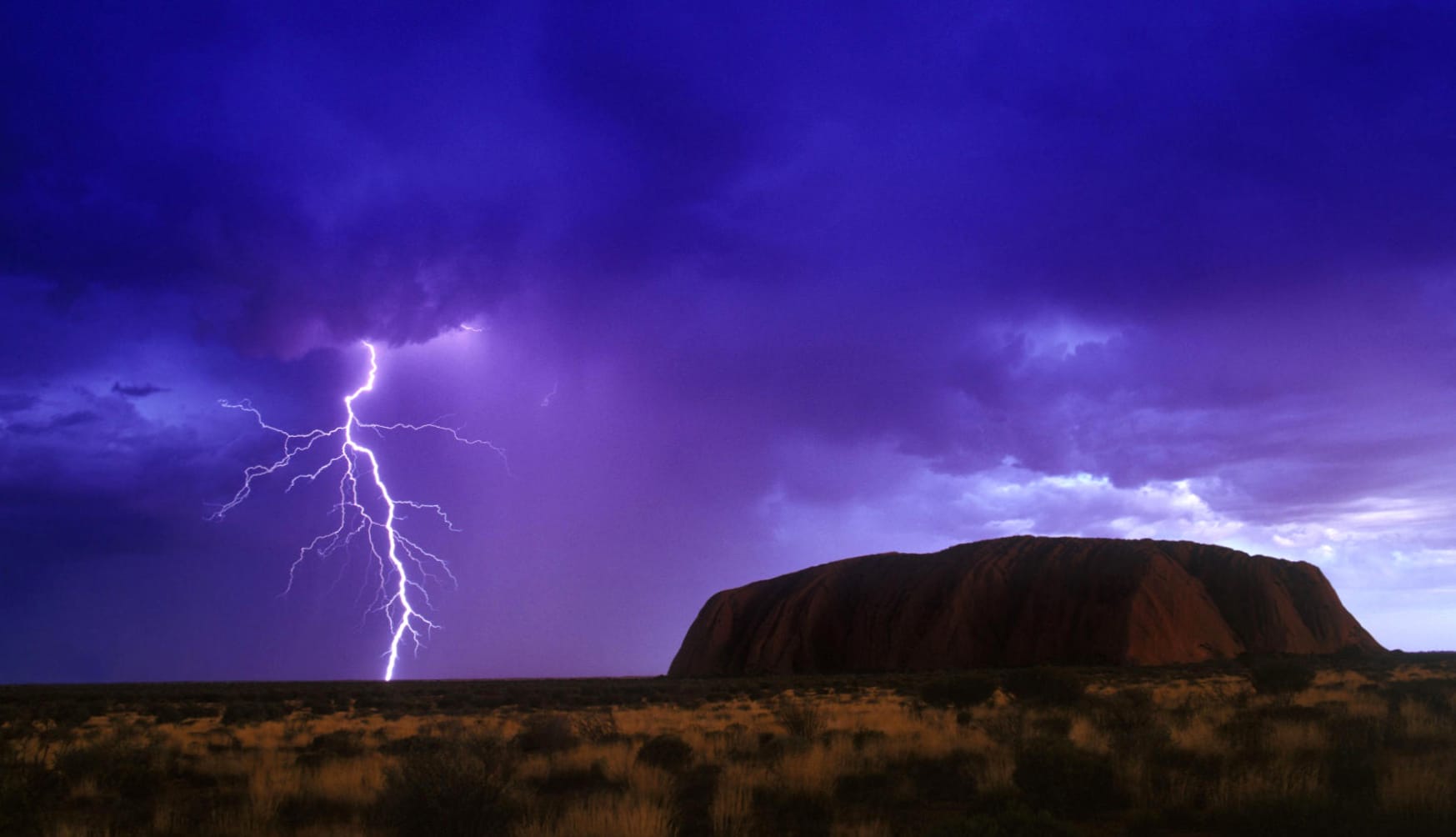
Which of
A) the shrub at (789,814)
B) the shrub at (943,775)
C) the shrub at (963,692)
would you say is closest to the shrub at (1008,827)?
the shrub at (789,814)

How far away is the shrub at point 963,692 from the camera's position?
2411 cm

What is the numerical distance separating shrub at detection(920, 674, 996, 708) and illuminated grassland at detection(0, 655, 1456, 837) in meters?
2.34

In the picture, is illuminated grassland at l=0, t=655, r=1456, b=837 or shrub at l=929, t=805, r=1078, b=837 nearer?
shrub at l=929, t=805, r=1078, b=837

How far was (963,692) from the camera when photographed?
24.2m

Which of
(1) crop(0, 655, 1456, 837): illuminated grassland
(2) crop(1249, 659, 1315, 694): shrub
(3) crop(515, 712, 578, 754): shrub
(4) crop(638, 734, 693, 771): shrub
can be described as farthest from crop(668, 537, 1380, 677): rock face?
(4) crop(638, 734, 693, 771): shrub

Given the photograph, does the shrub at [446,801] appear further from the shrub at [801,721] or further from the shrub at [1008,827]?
the shrub at [801,721]

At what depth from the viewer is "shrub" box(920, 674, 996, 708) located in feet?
79.1

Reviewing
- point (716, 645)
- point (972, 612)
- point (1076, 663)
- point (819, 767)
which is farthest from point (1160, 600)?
point (819, 767)

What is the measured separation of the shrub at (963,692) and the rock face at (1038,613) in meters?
47.4

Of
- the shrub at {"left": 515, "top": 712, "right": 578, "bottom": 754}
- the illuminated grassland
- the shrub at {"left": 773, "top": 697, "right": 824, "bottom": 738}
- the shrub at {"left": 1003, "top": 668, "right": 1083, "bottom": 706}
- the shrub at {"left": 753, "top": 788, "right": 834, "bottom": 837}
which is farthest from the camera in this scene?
the shrub at {"left": 1003, "top": 668, "right": 1083, "bottom": 706}

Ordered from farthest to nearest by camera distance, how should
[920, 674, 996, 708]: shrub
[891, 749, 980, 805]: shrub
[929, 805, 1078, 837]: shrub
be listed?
[920, 674, 996, 708]: shrub, [891, 749, 980, 805]: shrub, [929, 805, 1078, 837]: shrub

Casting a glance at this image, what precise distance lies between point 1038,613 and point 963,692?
55.0m

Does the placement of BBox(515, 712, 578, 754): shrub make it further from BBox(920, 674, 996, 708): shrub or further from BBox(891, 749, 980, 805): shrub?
BBox(920, 674, 996, 708): shrub

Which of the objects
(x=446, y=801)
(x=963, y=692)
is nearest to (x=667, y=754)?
(x=446, y=801)
